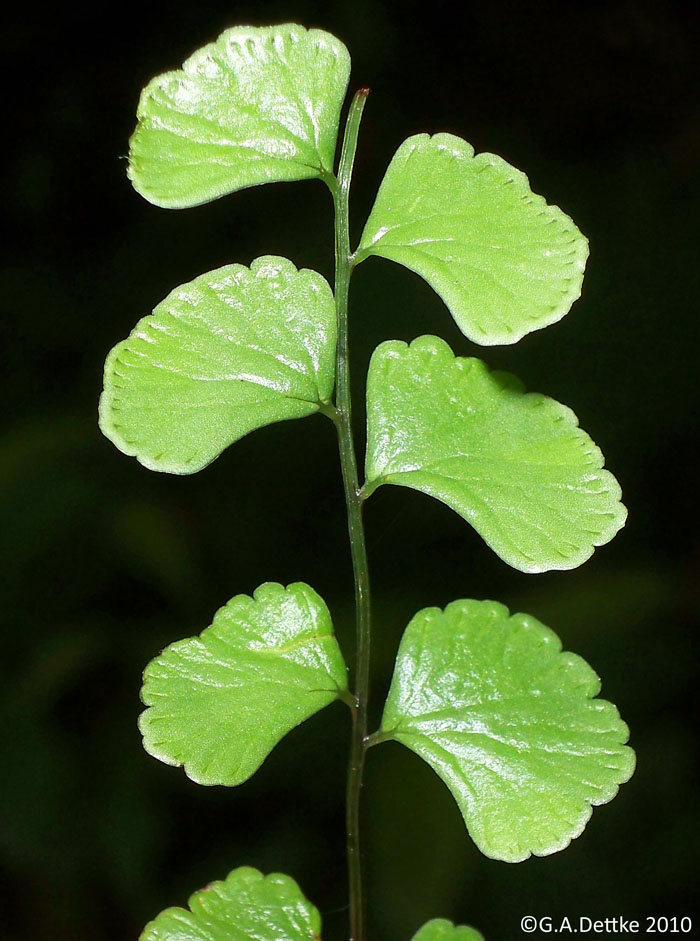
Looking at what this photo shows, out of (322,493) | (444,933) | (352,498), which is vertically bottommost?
(322,493)

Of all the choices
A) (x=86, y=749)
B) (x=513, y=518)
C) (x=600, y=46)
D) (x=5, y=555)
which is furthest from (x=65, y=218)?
(x=513, y=518)

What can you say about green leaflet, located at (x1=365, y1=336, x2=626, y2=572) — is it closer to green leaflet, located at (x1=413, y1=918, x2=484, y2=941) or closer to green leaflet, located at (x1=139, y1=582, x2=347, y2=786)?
green leaflet, located at (x1=139, y1=582, x2=347, y2=786)

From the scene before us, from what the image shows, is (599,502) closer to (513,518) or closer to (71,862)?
(513,518)

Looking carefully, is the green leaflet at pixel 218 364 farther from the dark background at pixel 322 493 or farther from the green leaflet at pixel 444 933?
the dark background at pixel 322 493

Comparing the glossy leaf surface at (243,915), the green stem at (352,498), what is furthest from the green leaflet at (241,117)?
the glossy leaf surface at (243,915)

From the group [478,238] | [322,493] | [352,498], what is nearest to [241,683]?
[352,498]

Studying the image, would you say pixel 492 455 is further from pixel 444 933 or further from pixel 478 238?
pixel 444 933

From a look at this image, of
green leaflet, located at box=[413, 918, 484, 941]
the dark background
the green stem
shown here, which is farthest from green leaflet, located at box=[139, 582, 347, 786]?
the dark background
